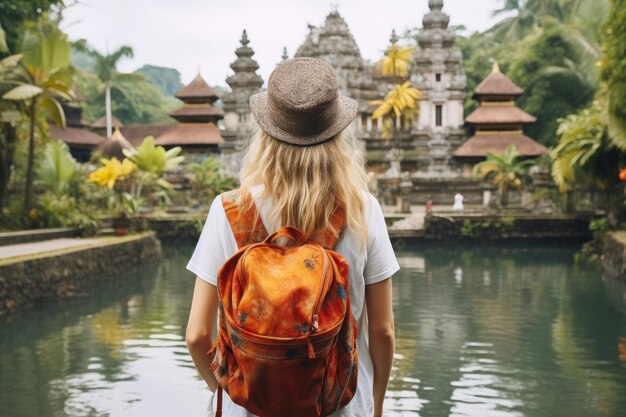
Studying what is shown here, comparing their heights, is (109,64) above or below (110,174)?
above

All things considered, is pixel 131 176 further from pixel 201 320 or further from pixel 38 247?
pixel 201 320

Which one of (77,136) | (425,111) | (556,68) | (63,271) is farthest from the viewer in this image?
(77,136)

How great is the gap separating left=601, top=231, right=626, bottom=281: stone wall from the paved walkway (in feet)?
29.7

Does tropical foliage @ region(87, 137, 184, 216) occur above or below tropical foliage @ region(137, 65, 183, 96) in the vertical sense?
below

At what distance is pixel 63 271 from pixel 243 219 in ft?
34.1

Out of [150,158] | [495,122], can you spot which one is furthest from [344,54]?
[150,158]

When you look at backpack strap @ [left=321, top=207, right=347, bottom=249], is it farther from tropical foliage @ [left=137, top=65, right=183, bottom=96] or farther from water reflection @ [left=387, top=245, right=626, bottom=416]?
tropical foliage @ [left=137, top=65, right=183, bottom=96]

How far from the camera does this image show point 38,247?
523 inches

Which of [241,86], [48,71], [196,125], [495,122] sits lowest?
[48,71]

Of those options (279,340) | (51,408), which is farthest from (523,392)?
(279,340)

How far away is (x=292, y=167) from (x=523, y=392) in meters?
5.02

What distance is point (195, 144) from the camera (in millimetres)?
37938

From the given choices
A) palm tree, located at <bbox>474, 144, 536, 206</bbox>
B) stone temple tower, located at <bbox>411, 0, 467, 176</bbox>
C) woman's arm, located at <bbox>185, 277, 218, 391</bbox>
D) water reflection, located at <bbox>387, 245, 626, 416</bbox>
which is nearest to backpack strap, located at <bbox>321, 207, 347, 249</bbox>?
woman's arm, located at <bbox>185, 277, 218, 391</bbox>

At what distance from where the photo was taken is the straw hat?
2.07m
